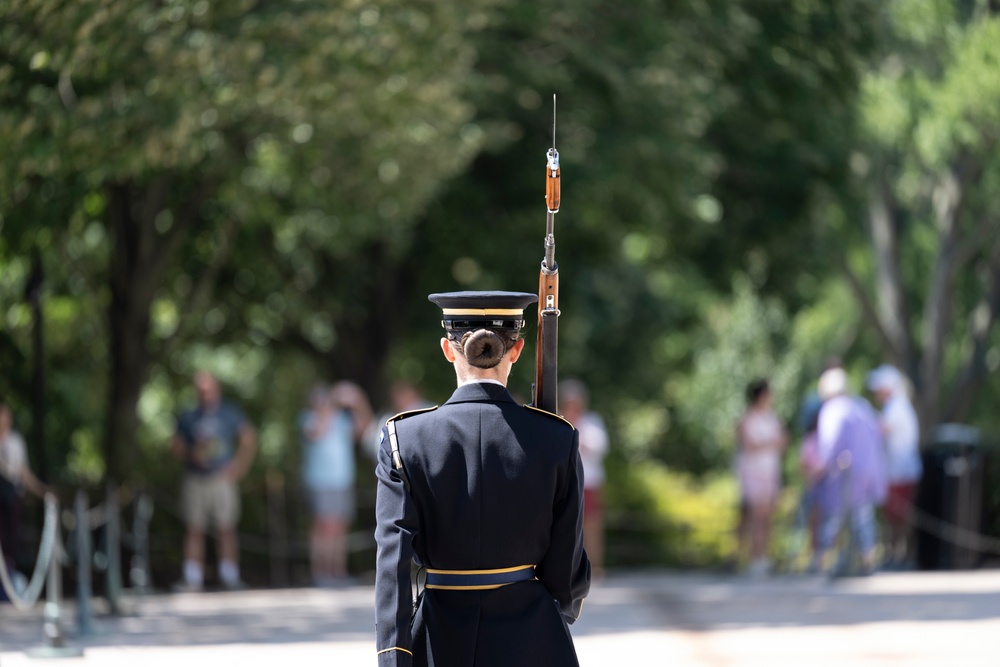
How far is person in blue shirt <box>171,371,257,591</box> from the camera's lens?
1579cm

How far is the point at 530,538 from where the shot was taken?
200 inches

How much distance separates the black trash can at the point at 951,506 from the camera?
655 inches

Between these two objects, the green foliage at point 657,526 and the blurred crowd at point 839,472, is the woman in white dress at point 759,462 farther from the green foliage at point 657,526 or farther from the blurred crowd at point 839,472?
the green foliage at point 657,526

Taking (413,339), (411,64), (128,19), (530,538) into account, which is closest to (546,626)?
(530,538)

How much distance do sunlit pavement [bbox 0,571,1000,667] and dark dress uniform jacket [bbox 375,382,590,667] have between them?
518 cm

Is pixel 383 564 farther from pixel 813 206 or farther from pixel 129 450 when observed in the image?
pixel 813 206

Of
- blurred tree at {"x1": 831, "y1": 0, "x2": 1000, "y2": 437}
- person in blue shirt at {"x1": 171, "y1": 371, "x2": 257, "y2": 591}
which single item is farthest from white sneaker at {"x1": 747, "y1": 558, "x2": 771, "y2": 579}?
blurred tree at {"x1": 831, "y1": 0, "x2": 1000, "y2": 437}

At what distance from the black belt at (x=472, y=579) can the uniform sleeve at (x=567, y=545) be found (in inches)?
4.3

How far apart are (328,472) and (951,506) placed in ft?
19.3

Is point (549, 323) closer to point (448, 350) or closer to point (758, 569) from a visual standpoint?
point (448, 350)

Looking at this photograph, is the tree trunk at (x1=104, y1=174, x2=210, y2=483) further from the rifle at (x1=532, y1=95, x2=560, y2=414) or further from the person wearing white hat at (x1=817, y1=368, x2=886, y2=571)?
the rifle at (x1=532, y1=95, x2=560, y2=414)

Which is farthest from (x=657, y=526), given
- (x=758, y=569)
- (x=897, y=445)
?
(x=897, y=445)

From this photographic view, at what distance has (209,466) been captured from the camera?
15.9 metres

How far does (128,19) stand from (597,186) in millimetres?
6904
